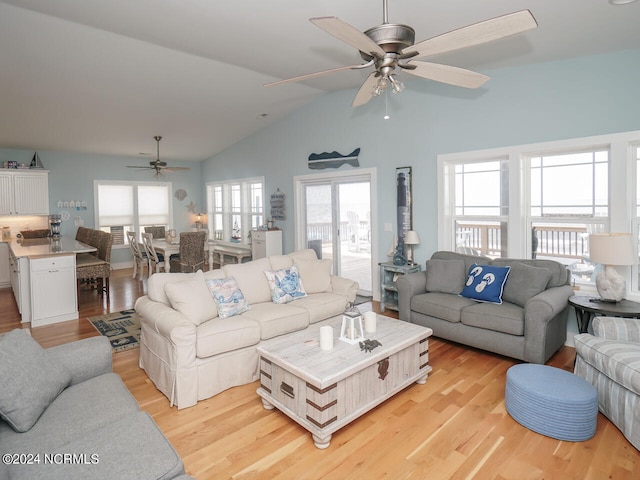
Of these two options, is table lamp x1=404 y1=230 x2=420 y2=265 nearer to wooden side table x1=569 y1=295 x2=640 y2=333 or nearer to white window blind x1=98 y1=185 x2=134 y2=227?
wooden side table x1=569 y1=295 x2=640 y2=333

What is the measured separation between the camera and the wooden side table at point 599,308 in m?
3.05

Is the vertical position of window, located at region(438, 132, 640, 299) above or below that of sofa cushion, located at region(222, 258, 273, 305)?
above

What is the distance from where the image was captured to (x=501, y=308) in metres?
3.51

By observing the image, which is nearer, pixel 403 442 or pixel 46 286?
pixel 403 442

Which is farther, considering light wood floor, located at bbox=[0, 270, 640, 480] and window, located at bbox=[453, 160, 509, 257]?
window, located at bbox=[453, 160, 509, 257]

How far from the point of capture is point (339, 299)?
3.91m

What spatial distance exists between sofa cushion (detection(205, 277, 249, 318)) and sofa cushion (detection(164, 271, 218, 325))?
1.9 inches

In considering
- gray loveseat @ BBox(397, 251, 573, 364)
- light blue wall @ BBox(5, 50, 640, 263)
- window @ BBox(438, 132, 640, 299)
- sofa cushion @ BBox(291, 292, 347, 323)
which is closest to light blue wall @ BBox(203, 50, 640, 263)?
light blue wall @ BBox(5, 50, 640, 263)

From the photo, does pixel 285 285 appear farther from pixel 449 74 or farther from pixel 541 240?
pixel 541 240

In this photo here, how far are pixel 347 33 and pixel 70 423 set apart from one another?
2281 millimetres

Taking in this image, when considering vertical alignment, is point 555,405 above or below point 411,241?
below

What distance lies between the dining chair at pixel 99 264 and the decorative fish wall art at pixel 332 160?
3409 millimetres

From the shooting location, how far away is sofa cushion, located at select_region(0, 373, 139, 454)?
63.5 inches

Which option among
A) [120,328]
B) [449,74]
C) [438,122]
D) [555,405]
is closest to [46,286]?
[120,328]
